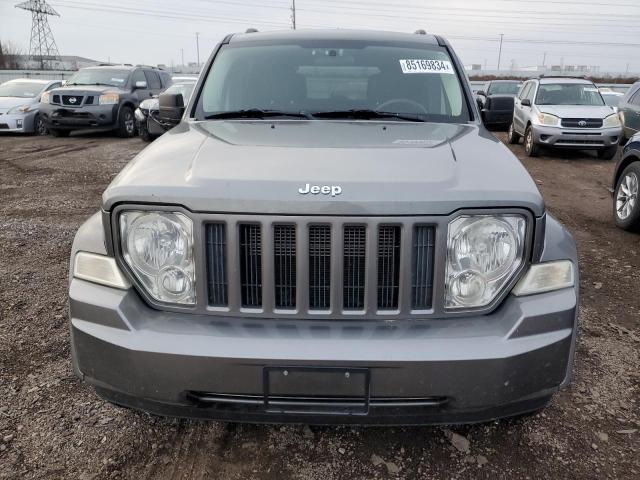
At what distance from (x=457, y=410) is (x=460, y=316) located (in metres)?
0.34

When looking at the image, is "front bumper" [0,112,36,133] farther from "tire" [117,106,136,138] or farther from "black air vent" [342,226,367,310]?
"black air vent" [342,226,367,310]

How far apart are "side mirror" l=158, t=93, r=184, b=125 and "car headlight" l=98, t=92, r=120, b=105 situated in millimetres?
11123

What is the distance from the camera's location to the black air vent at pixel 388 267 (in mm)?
1942

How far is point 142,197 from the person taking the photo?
→ 198 centimetres

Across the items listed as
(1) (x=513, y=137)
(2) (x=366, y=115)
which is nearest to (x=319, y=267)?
(2) (x=366, y=115)

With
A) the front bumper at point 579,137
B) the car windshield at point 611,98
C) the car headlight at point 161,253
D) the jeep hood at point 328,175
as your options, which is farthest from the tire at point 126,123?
the car windshield at point 611,98

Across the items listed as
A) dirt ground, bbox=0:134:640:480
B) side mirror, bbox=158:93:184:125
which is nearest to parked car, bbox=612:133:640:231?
dirt ground, bbox=0:134:640:480

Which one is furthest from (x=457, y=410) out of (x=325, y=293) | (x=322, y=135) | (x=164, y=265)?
(x=322, y=135)

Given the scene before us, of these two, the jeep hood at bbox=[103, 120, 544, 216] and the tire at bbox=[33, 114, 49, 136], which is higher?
the jeep hood at bbox=[103, 120, 544, 216]

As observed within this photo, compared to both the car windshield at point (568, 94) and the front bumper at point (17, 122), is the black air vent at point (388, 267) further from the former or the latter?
the front bumper at point (17, 122)

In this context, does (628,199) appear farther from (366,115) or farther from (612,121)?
(612,121)

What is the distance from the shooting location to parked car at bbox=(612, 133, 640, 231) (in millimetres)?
5895

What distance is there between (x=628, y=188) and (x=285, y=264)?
5511 millimetres

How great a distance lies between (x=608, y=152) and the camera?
1185 cm
